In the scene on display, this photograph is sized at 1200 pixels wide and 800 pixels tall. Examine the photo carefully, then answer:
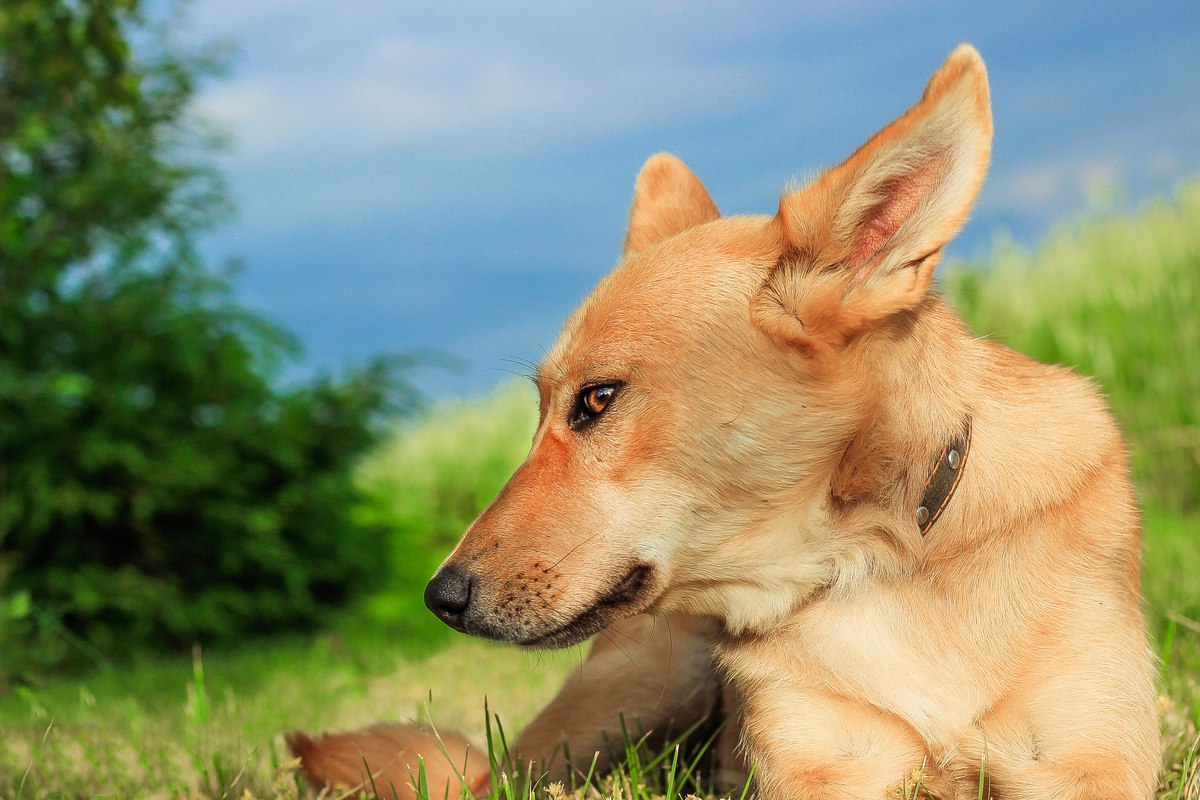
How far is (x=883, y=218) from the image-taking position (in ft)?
8.57

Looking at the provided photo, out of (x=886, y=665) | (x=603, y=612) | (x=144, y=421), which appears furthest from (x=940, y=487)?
(x=144, y=421)

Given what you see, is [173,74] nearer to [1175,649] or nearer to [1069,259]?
[1175,649]

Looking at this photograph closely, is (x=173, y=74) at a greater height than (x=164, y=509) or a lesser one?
greater

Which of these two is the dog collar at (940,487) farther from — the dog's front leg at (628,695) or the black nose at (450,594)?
the black nose at (450,594)

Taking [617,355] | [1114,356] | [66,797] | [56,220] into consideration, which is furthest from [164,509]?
[1114,356]

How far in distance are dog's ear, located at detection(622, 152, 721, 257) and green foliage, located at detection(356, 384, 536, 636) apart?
5365mm

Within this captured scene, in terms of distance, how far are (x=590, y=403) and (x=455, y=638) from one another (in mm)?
6543

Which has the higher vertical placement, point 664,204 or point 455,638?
point 664,204

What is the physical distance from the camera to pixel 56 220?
25.9ft

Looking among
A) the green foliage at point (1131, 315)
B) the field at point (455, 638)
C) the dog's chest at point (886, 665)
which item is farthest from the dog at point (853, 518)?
the green foliage at point (1131, 315)

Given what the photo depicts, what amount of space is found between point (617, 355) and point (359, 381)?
6.22 meters

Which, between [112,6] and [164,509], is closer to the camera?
[112,6]

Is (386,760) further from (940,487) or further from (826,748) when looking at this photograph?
(940,487)

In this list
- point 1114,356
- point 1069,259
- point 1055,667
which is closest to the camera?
point 1055,667
